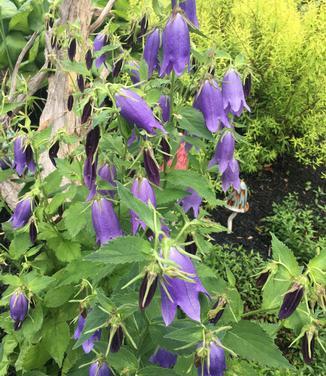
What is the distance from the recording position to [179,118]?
1115 mm

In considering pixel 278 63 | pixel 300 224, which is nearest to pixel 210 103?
pixel 300 224

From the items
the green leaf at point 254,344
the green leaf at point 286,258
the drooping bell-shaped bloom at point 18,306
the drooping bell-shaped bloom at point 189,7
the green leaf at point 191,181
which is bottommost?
the drooping bell-shaped bloom at point 18,306

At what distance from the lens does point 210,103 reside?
1.11 metres

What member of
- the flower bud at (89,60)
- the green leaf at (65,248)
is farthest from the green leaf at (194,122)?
the green leaf at (65,248)

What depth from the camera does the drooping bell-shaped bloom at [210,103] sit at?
1.11 metres

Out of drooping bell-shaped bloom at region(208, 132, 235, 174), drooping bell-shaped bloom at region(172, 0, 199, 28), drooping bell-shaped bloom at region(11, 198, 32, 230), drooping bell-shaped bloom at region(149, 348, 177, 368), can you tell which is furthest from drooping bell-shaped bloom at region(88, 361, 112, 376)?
drooping bell-shaped bloom at region(172, 0, 199, 28)

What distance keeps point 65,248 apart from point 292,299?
85cm

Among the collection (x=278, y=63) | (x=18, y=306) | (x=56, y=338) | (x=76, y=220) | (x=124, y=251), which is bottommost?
(x=56, y=338)

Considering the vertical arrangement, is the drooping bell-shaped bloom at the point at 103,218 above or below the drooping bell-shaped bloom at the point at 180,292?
below

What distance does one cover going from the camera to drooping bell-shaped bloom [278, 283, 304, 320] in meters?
0.86

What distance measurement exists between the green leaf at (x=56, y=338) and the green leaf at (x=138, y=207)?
0.93 meters

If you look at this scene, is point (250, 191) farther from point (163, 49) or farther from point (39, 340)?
point (163, 49)

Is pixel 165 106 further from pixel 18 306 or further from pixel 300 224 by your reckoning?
pixel 300 224

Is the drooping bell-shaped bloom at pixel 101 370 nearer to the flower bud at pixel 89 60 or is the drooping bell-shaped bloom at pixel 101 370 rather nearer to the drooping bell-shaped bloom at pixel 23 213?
the drooping bell-shaped bloom at pixel 23 213
